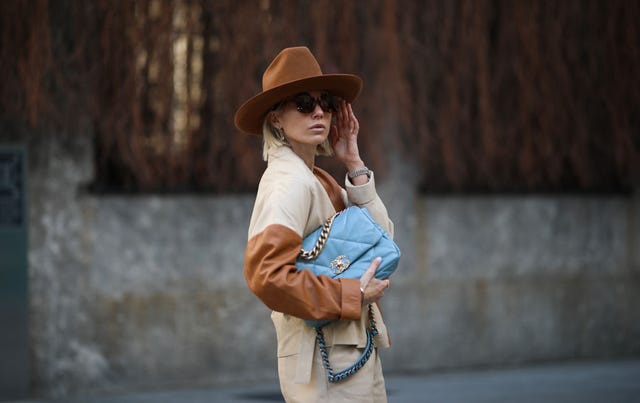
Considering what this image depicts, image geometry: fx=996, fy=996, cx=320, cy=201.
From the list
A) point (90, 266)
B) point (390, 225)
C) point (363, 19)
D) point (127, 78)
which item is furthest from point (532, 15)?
point (390, 225)

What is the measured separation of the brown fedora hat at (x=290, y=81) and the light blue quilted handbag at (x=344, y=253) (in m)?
0.49

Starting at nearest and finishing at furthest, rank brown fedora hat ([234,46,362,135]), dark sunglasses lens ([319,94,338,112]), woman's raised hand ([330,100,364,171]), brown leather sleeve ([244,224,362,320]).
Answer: brown leather sleeve ([244,224,362,320]), brown fedora hat ([234,46,362,135]), dark sunglasses lens ([319,94,338,112]), woman's raised hand ([330,100,364,171])

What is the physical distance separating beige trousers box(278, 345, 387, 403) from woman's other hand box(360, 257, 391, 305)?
0.72 ft

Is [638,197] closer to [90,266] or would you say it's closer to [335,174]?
[335,174]

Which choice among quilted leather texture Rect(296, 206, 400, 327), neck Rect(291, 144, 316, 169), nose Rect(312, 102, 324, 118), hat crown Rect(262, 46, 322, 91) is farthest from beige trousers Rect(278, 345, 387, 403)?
hat crown Rect(262, 46, 322, 91)

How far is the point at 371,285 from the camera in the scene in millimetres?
3367

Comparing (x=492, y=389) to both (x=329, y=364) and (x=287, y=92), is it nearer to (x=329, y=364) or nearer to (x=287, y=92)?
(x=329, y=364)

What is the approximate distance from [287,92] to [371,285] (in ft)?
2.46

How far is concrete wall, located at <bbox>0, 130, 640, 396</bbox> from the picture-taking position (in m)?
7.03

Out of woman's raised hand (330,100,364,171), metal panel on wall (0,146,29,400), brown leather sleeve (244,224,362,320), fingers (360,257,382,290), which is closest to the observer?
brown leather sleeve (244,224,362,320)

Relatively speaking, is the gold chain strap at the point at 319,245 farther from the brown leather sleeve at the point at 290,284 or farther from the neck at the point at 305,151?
the neck at the point at 305,151

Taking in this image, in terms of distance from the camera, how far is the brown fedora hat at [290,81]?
Answer: 11.5 feet

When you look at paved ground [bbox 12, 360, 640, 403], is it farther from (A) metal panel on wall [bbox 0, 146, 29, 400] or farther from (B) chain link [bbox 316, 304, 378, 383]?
(B) chain link [bbox 316, 304, 378, 383]

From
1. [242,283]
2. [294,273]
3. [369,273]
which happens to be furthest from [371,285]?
[242,283]
